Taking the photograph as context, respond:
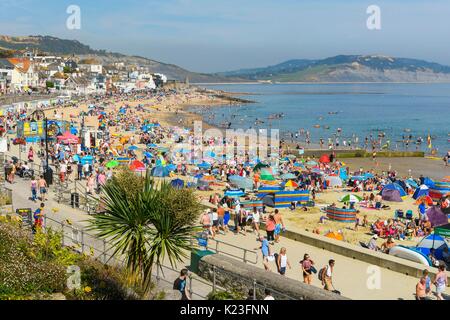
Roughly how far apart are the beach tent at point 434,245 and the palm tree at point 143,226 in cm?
751

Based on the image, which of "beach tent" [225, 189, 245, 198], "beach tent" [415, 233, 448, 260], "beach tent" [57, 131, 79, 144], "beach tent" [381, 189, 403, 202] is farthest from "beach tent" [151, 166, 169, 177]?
"beach tent" [415, 233, 448, 260]

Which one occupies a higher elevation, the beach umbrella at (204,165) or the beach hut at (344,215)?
the beach umbrella at (204,165)

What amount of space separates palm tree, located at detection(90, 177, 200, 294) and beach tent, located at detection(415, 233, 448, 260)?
24.6ft

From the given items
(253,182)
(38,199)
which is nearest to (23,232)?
(38,199)

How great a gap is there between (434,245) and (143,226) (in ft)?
27.3

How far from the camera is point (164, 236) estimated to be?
830 cm

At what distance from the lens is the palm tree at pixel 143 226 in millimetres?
8312

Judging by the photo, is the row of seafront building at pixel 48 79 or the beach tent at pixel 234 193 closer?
the beach tent at pixel 234 193

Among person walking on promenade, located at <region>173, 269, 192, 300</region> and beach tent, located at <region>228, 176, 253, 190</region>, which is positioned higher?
person walking on promenade, located at <region>173, 269, 192, 300</region>

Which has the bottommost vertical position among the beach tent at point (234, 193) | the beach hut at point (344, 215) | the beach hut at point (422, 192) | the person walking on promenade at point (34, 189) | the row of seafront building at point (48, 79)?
the beach hut at point (344, 215)

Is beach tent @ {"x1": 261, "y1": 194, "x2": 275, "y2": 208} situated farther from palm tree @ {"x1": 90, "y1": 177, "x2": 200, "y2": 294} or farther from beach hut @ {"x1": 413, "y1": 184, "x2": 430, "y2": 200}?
palm tree @ {"x1": 90, "y1": 177, "x2": 200, "y2": 294}

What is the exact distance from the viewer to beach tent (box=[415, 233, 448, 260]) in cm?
1334

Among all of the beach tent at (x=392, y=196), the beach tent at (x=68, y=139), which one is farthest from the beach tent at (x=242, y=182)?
the beach tent at (x=68, y=139)

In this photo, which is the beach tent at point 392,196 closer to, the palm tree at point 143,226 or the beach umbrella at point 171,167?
the beach umbrella at point 171,167
